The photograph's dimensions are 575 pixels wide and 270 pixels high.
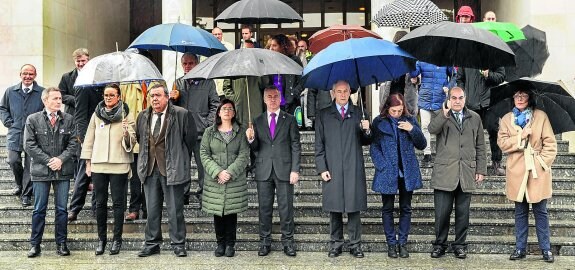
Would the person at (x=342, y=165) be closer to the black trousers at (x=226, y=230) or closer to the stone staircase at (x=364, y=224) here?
the stone staircase at (x=364, y=224)

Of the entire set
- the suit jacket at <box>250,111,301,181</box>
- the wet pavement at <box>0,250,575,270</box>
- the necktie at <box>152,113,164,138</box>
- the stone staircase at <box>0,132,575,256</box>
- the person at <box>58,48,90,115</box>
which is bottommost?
the wet pavement at <box>0,250,575,270</box>

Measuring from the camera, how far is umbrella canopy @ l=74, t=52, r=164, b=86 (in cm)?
718

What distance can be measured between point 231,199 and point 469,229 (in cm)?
320

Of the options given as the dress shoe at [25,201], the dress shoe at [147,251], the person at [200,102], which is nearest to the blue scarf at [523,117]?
the person at [200,102]

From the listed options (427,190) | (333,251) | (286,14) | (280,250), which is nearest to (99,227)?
(280,250)

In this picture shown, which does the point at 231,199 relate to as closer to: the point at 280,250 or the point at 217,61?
the point at 280,250

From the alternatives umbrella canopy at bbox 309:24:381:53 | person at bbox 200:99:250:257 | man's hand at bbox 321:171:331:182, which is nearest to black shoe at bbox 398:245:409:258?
man's hand at bbox 321:171:331:182

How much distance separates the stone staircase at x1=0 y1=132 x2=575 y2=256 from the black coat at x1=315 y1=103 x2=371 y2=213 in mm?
776

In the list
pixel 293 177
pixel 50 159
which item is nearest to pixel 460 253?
pixel 293 177

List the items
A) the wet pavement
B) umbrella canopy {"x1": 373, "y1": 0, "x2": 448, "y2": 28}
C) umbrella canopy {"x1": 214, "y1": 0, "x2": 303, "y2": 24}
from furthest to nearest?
1. umbrella canopy {"x1": 214, "y1": 0, "x2": 303, "y2": 24}
2. umbrella canopy {"x1": 373, "y1": 0, "x2": 448, "y2": 28}
3. the wet pavement

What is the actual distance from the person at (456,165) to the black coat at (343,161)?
35.4 inches

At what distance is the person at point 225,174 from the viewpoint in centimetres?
758

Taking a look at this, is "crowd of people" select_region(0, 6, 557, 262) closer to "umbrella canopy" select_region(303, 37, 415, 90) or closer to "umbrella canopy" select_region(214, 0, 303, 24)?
"umbrella canopy" select_region(303, 37, 415, 90)

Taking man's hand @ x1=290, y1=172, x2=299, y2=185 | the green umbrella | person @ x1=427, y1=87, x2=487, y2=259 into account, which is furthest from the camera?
the green umbrella
